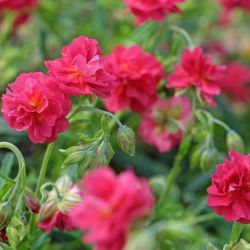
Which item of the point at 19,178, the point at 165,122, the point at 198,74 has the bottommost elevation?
the point at 165,122

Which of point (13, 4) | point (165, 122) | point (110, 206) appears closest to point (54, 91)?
point (110, 206)

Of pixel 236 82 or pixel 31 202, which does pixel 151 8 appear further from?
pixel 236 82

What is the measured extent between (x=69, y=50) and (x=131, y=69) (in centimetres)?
28

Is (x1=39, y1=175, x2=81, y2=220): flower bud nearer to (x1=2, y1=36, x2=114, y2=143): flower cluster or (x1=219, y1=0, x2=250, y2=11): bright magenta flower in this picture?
(x1=2, y1=36, x2=114, y2=143): flower cluster

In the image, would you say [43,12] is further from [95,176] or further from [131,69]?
[95,176]

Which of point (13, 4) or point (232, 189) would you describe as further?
point (13, 4)

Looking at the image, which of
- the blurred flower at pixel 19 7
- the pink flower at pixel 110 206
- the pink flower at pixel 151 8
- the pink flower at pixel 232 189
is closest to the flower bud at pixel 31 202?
the pink flower at pixel 232 189

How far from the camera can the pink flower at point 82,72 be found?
1.08 meters

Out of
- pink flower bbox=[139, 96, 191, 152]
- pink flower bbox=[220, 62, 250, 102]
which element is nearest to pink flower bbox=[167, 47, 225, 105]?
pink flower bbox=[139, 96, 191, 152]

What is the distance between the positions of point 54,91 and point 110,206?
0.42 m

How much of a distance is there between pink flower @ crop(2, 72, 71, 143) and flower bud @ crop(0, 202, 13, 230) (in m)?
0.11

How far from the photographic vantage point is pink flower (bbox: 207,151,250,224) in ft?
3.43

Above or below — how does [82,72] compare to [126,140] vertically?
above

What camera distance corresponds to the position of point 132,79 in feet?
4.53
